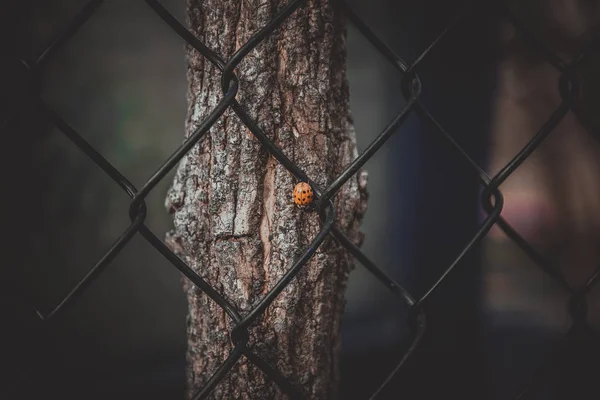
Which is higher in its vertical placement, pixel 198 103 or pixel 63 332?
pixel 198 103

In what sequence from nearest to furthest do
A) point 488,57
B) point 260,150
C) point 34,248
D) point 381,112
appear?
point 260,150 → point 488,57 → point 34,248 → point 381,112

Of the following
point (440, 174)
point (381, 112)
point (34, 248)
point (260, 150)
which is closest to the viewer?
point (260, 150)

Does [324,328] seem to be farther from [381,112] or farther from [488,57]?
[381,112]

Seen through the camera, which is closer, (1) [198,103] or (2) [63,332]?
(1) [198,103]

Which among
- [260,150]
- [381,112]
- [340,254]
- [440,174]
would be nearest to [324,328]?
[340,254]
